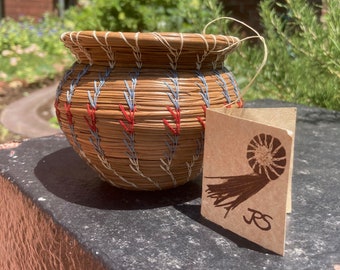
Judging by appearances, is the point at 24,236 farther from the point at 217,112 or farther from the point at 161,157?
the point at 217,112

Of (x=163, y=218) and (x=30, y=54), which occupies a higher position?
(x=163, y=218)

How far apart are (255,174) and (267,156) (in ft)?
0.15

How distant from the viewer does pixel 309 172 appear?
1268 mm

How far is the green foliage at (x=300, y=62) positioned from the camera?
1.71 meters

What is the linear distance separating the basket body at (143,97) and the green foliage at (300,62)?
2.64 ft

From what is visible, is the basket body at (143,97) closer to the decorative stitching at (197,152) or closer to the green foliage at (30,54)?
the decorative stitching at (197,152)

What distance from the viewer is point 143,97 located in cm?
92

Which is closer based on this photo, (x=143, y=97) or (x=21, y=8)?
Answer: (x=143, y=97)

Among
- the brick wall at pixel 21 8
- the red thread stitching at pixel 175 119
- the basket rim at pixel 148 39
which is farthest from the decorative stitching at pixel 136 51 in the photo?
the brick wall at pixel 21 8

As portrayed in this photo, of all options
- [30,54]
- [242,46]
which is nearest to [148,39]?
[242,46]

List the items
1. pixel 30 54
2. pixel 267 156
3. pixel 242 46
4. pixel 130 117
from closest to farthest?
pixel 267 156 < pixel 130 117 < pixel 242 46 < pixel 30 54

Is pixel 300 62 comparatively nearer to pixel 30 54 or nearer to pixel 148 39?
pixel 148 39

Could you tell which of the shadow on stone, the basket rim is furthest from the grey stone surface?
the basket rim

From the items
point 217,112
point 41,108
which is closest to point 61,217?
point 217,112
